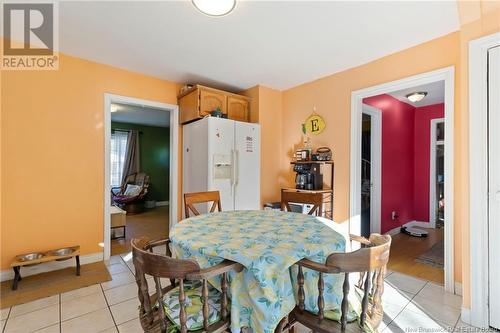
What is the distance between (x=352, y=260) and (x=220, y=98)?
122 inches

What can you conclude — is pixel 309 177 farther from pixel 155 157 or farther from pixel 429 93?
pixel 155 157

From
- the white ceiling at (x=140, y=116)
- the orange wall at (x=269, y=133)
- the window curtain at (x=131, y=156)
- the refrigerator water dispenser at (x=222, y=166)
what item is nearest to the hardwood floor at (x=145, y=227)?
the window curtain at (x=131, y=156)

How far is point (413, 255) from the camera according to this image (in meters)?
3.19

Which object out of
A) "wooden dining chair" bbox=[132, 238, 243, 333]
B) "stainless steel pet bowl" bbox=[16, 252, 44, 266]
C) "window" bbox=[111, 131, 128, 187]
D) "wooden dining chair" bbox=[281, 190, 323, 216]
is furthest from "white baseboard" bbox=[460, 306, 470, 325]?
"window" bbox=[111, 131, 128, 187]

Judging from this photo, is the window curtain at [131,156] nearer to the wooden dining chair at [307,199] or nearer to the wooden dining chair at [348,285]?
the wooden dining chair at [307,199]

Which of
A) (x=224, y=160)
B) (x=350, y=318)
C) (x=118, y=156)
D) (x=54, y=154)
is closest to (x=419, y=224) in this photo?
(x=224, y=160)

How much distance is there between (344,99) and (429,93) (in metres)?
1.98

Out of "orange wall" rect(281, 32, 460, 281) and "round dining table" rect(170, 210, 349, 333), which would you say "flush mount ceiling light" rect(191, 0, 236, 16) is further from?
"orange wall" rect(281, 32, 460, 281)

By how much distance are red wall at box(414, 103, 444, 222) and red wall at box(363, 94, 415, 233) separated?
93 millimetres

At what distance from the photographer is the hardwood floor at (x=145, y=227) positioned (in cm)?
363

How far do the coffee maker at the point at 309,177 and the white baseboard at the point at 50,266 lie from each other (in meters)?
2.87

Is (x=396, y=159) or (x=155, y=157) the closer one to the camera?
(x=396, y=159)

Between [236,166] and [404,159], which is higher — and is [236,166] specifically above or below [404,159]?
below

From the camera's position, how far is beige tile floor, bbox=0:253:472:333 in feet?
5.79
